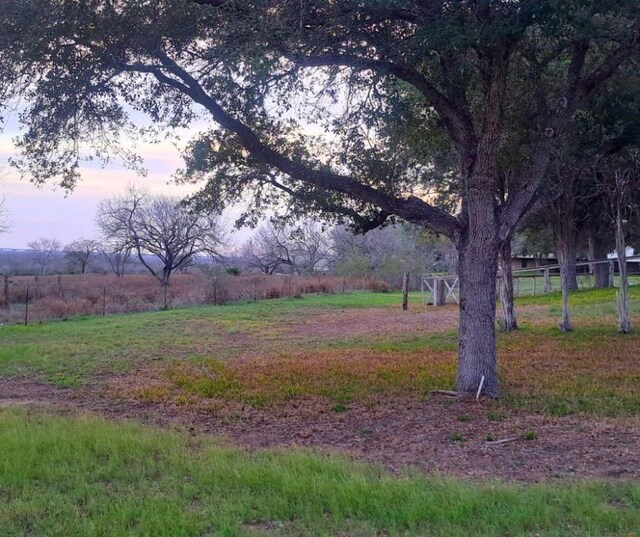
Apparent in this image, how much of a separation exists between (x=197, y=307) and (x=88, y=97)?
79.5ft

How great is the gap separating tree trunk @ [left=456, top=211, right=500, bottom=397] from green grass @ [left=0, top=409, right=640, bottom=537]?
349cm

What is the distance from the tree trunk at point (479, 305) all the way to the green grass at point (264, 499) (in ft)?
11.5

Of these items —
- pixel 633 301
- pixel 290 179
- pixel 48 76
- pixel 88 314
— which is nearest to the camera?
pixel 48 76

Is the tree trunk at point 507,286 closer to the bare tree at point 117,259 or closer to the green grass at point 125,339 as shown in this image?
the green grass at point 125,339

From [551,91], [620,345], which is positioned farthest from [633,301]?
[551,91]

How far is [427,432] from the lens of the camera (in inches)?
276

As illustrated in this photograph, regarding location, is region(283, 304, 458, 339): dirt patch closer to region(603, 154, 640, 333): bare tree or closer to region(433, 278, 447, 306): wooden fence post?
region(433, 278, 447, 306): wooden fence post

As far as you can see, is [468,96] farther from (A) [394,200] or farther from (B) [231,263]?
(B) [231,263]

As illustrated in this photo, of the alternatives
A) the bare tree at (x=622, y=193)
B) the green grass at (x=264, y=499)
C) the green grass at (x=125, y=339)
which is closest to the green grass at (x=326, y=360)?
the green grass at (x=125, y=339)

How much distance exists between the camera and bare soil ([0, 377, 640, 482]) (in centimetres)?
559

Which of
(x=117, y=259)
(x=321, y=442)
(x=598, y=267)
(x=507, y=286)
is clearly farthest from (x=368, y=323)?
(x=117, y=259)

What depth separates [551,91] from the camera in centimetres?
1134

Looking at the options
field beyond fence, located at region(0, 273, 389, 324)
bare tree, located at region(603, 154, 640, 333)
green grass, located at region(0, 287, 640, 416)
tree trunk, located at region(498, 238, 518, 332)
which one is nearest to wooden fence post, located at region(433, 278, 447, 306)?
green grass, located at region(0, 287, 640, 416)

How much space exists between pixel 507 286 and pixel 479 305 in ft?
28.0
